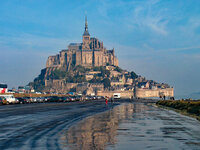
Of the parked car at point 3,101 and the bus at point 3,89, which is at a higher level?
the bus at point 3,89

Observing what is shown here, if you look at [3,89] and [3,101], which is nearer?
[3,101]

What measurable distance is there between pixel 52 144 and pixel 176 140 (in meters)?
5.94

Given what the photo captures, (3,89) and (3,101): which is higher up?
(3,89)

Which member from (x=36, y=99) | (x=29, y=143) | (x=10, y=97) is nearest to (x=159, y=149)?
(x=29, y=143)

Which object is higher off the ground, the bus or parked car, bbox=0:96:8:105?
the bus

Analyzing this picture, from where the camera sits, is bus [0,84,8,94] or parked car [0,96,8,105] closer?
parked car [0,96,8,105]

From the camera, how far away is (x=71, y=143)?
564 inches

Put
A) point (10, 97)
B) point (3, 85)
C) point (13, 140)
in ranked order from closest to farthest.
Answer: point (13, 140) → point (10, 97) → point (3, 85)

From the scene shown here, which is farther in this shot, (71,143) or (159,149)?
(71,143)

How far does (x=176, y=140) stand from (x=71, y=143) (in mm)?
5073

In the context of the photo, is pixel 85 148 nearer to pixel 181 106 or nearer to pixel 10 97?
pixel 181 106

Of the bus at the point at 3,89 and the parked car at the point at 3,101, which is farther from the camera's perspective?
the bus at the point at 3,89

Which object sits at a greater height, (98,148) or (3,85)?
(3,85)

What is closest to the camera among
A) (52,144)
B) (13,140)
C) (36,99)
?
(52,144)
